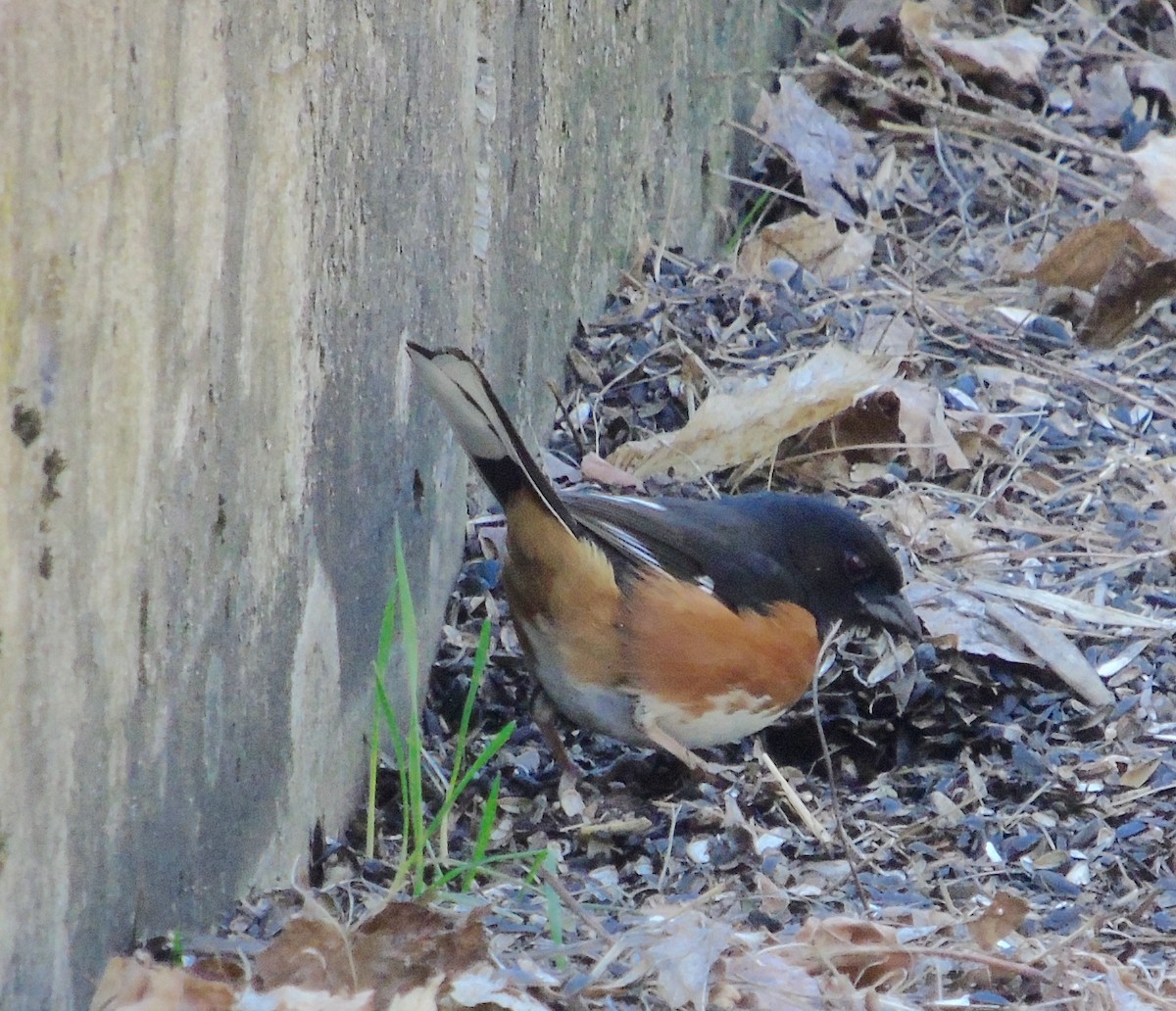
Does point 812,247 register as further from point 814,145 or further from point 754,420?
point 754,420

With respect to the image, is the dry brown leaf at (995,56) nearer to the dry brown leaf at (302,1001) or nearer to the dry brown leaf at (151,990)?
the dry brown leaf at (302,1001)

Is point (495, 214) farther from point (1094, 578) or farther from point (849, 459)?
point (1094, 578)

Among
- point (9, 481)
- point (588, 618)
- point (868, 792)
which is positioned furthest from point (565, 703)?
point (9, 481)

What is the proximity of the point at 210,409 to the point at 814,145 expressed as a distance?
3.98 m

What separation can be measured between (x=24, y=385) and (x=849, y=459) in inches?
112

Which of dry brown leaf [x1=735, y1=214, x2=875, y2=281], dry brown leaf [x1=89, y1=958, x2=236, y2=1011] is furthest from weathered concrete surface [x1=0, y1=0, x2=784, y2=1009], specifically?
dry brown leaf [x1=735, y1=214, x2=875, y2=281]

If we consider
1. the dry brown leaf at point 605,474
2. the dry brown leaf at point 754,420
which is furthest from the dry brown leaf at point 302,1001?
the dry brown leaf at point 754,420

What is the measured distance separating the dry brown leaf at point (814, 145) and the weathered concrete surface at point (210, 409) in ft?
7.24

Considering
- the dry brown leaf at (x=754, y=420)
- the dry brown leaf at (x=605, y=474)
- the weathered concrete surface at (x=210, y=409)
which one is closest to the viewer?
the weathered concrete surface at (x=210, y=409)

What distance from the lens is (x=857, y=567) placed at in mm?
3428

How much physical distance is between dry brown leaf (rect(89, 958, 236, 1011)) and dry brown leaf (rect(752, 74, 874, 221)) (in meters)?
4.00

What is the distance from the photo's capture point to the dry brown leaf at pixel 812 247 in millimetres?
5141

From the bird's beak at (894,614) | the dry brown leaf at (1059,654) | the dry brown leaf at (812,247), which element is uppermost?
the dry brown leaf at (812,247)

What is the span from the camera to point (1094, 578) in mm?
3736
